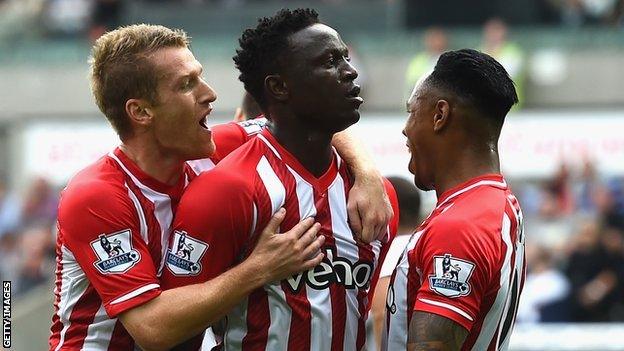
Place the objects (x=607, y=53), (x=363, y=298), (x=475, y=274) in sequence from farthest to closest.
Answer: (x=607, y=53)
(x=363, y=298)
(x=475, y=274)

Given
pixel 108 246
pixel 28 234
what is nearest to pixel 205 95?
pixel 108 246

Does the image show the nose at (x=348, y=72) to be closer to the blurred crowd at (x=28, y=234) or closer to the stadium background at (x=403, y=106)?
the stadium background at (x=403, y=106)

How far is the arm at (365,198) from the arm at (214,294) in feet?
0.91

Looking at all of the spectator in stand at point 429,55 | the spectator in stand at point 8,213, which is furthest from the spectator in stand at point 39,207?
the spectator in stand at point 429,55

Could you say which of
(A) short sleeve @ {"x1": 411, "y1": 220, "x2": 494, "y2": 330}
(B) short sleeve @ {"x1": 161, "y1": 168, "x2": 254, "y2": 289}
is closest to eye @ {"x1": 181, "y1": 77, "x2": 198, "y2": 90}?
(B) short sleeve @ {"x1": 161, "y1": 168, "x2": 254, "y2": 289}

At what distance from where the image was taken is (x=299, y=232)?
14.9 feet

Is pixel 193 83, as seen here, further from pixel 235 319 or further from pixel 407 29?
pixel 407 29

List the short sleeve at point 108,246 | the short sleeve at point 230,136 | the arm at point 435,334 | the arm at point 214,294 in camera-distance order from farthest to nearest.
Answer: the short sleeve at point 230,136 < the short sleeve at point 108,246 < the arm at point 214,294 < the arm at point 435,334

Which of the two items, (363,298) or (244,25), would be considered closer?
(363,298)

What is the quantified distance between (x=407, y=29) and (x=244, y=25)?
2.21 metres

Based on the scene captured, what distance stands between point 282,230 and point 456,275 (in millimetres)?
717

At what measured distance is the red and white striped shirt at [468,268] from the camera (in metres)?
4.21

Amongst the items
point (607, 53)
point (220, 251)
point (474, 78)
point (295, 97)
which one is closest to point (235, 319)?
point (220, 251)

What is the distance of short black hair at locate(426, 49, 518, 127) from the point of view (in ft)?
14.6
